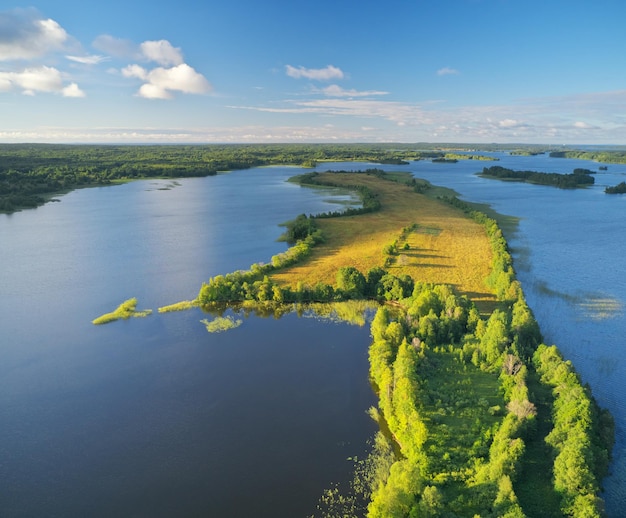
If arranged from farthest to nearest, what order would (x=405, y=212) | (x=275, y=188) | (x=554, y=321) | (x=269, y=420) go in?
(x=275, y=188) < (x=405, y=212) < (x=554, y=321) < (x=269, y=420)

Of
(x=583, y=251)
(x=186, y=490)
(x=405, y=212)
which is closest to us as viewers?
(x=186, y=490)

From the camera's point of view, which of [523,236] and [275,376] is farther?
[523,236]

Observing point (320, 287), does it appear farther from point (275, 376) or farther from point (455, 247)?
point (455, 247)

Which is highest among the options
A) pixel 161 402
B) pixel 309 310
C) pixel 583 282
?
pixel 583 282

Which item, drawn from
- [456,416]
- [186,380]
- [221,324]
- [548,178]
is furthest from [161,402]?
[548,178]

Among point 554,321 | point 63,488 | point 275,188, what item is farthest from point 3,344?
point 275,188

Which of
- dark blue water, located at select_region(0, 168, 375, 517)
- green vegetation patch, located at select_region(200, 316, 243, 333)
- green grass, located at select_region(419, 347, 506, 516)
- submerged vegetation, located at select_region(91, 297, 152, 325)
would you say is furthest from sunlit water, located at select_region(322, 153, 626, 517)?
submerged vegetation, located at select_region(91, 297, 152, 325)

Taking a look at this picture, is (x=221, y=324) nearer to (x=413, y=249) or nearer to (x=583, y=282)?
(x=413, y=249)

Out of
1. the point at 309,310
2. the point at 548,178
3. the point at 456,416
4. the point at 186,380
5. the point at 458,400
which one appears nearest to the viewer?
the point at 456,416
